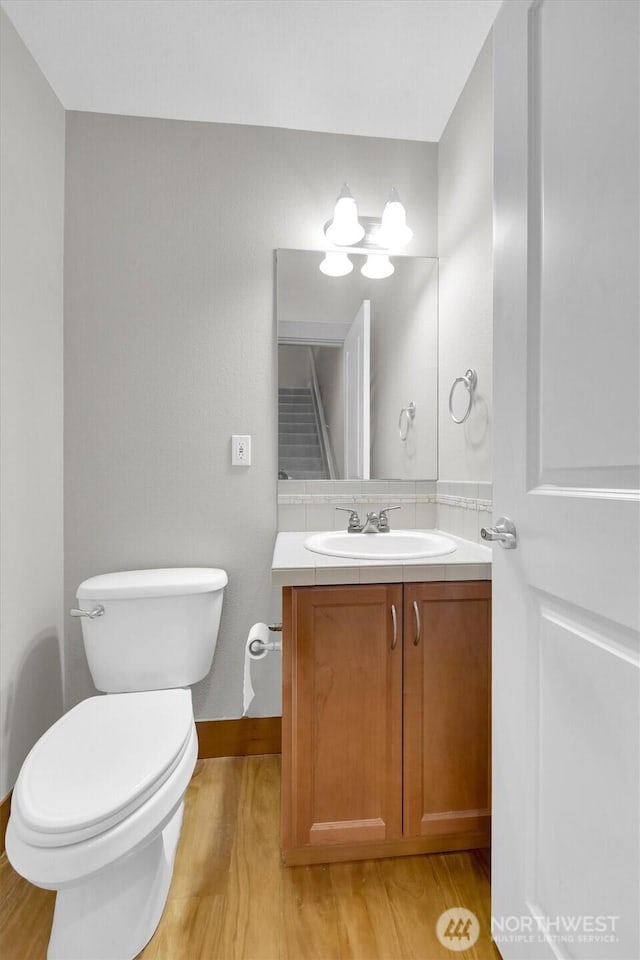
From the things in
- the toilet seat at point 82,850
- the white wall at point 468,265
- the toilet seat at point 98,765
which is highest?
the white wall at point 468,265

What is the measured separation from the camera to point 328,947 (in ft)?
3.46

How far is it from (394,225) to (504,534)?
135cm

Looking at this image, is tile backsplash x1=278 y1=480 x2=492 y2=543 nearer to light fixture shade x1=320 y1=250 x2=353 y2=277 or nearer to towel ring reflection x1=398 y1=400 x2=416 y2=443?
towel ring reflection x1=398 y1=400 x2=416 y2=443

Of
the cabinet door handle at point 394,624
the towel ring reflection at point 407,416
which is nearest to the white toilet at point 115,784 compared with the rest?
the cabinet door handle at point 394,624

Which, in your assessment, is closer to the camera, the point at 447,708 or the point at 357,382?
the point at 447,708

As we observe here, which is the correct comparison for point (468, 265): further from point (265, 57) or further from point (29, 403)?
point (29, 403)

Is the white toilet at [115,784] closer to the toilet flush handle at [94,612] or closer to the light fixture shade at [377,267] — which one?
the toilet flush handle at [94,612]

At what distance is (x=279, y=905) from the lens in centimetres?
116

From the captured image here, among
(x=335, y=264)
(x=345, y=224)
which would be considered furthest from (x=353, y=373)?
(x=345, y=224)

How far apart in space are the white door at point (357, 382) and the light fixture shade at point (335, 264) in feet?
0.48

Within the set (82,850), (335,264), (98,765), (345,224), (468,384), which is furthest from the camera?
(335,264)

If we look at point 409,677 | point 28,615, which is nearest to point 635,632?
point 409,677

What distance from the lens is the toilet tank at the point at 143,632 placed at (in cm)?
148

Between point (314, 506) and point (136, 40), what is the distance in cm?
160
